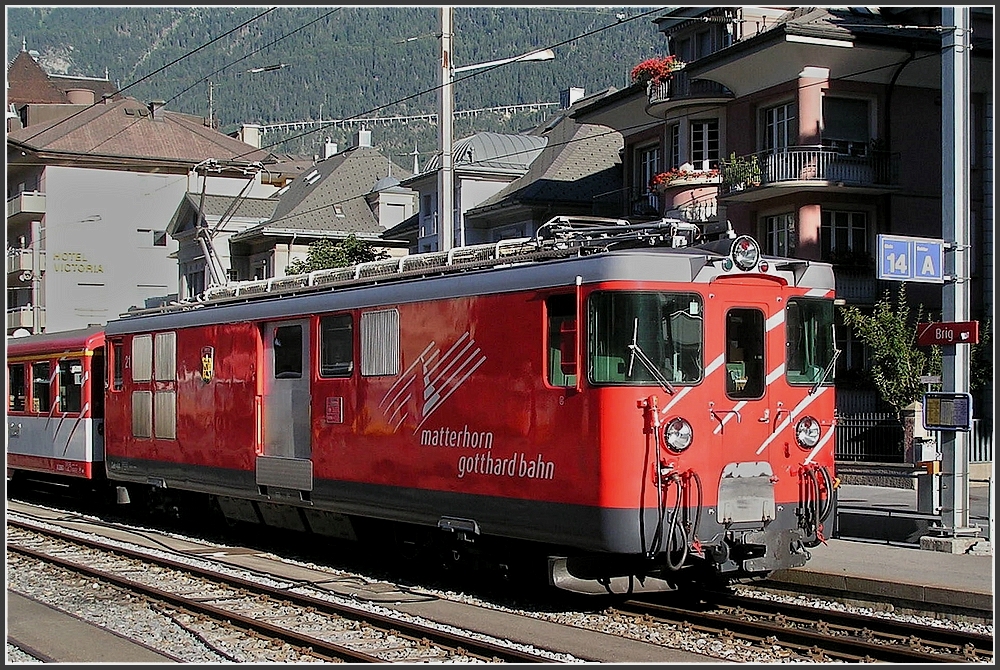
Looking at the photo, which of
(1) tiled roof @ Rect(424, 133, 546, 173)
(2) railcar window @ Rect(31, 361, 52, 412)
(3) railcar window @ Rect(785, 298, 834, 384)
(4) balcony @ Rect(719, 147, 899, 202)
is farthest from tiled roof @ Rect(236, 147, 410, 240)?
(3) railcar window @ Rect(785, 298, 834, 384)

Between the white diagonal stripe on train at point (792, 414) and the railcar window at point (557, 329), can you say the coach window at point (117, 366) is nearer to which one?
the railcar window at point (557, 329)

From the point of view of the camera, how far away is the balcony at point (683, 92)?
1203 inches

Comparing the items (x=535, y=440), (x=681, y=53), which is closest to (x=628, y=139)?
(x=681, y=53)

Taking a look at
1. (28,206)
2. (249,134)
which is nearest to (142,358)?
(28,206)

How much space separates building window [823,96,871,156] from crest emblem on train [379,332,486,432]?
17877 millimetres

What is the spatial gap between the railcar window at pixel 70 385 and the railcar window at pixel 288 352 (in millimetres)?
6886

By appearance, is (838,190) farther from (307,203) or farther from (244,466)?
(307,203)

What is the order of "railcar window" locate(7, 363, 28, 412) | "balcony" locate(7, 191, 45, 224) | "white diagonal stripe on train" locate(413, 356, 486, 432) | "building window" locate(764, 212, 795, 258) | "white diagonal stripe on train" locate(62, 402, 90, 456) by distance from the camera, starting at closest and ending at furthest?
"white diagonal stripe on train" locate(413, 356, 486, 432) → "white diagonal stripe on train" locate(62, 402, 90, 456) → "railcar window" locate(7, 363, 28, 412) → "building window" locate(764, 212, 795, 258) → "balcony" locate(7, 191, 45, 224)

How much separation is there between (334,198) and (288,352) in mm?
42837

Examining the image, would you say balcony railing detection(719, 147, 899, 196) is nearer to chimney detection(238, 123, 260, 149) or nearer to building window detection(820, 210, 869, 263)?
building window detection(820, 210, 869, 263)

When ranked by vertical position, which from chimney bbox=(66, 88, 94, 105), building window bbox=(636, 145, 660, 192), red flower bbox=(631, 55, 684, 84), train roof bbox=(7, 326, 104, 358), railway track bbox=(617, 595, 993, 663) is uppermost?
chimney bbox=(66, 88, 94, 105)

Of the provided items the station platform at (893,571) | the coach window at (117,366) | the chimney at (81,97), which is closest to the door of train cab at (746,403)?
the station platform at (893,571)

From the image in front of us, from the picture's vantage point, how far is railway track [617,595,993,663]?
9.84 m

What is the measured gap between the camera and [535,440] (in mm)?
11203
